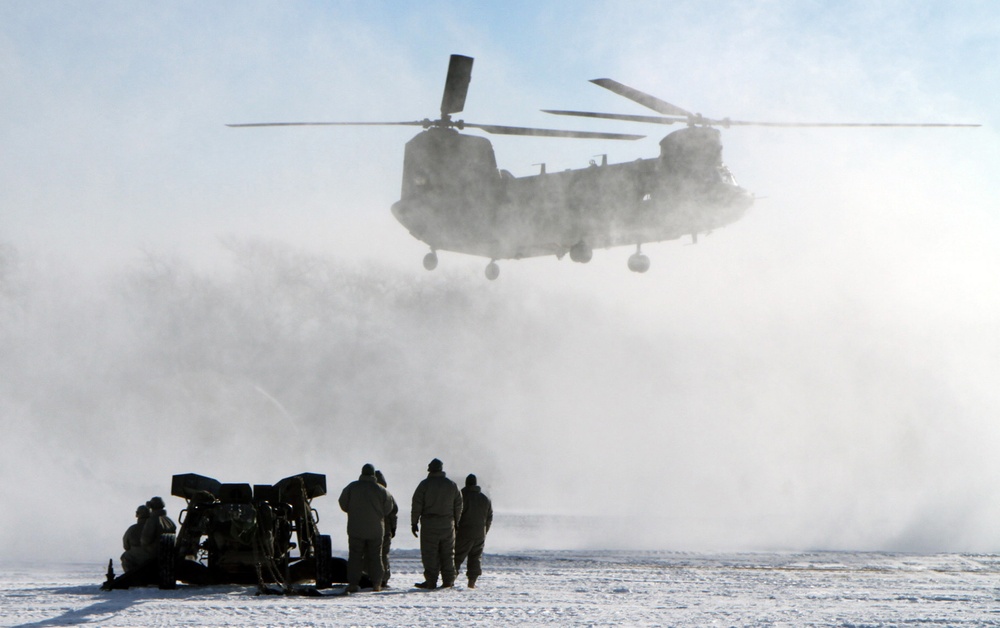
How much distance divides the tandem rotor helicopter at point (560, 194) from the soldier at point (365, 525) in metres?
14.2

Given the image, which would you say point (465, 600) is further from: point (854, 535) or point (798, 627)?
point (854, 535)

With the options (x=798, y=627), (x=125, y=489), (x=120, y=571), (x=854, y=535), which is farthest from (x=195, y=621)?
(x=125, y=489)

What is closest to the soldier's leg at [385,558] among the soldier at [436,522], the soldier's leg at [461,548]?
the soldier at [436,522]

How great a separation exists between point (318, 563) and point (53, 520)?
82.8 feet

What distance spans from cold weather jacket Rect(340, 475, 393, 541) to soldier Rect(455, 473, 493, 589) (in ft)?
5.65

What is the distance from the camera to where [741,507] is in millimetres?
63938

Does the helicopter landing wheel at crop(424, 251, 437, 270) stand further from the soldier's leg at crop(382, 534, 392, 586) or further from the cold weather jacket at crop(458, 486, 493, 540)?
the soldier's leg at crop(382, 534, 392, 586)

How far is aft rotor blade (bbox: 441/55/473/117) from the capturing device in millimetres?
26734

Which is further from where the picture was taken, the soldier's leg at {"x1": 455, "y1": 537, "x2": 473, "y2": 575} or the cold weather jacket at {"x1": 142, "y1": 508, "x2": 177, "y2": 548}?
the soldier's leg at {"x1": 455, "y1": 537, "x2": 473, "y2": 575}

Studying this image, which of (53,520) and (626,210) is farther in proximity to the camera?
(53,520)

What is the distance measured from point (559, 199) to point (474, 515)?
1334 cm

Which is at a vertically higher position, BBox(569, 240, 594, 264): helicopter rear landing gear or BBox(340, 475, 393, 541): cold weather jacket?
BBox(569, 240, 594, 264): helicopter rear landing gear

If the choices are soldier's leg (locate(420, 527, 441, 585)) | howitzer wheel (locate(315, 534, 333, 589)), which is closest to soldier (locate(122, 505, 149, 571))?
howitzer wheel (locate(315, 534, 333, 589))

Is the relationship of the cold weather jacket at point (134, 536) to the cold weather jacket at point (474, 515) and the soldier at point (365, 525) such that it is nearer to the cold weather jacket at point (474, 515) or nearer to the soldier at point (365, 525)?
the soldier at point (365, 525)
